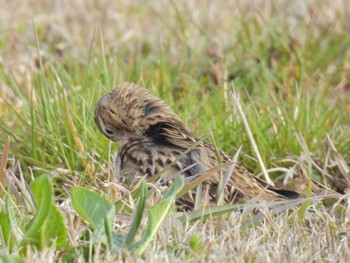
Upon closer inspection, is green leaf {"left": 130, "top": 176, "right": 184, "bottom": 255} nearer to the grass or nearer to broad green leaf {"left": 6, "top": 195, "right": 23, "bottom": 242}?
the grass

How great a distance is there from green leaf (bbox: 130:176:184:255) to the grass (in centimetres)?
5

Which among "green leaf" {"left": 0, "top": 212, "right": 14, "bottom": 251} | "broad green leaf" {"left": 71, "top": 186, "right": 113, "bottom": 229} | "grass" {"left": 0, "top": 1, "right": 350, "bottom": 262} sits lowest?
"grass" {"left": 0, "top": 1, "right": 350, "bottom": 262}

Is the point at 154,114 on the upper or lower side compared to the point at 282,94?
upper

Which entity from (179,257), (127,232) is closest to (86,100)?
(127,232)

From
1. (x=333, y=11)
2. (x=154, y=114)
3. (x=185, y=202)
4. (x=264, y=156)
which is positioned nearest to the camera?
(x=185, y=202)

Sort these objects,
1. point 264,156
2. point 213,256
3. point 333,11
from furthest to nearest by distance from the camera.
Answer: point 333,11 < point 264,156 < point 213,256

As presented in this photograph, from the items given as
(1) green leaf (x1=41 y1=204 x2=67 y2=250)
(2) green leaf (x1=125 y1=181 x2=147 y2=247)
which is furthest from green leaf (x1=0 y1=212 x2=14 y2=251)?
(2) green leaf (x1=125 y1=181 x2=147 y2=247)

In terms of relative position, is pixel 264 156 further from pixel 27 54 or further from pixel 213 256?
pixel 27 54

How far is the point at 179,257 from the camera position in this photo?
3.30m

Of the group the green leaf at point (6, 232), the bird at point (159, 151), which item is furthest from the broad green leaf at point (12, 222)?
the bird at point (159, 151)

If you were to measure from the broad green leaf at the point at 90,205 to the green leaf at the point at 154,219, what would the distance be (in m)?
0.18

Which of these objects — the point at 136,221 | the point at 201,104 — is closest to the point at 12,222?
the point at 136,221

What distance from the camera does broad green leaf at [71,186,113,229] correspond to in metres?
3.49

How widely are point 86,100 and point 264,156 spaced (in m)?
0.94
